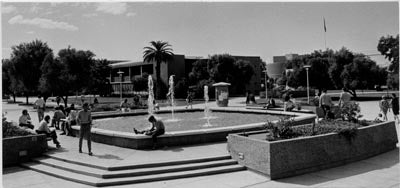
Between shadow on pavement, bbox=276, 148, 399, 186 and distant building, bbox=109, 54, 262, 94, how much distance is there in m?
50.7

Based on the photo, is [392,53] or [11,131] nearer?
[11,131]

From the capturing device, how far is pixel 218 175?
27.6 feet

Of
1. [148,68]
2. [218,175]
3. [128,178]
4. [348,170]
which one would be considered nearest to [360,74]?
[348,170]

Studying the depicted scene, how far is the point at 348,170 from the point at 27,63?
39.0 metres

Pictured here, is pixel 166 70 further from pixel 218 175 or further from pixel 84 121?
pixel 218 175

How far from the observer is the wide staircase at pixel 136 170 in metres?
8.05

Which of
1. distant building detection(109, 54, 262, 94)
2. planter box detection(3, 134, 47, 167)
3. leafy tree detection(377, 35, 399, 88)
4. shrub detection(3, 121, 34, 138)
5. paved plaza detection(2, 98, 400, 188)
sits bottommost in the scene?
paved plaza detection(2, 98, 400, 188)

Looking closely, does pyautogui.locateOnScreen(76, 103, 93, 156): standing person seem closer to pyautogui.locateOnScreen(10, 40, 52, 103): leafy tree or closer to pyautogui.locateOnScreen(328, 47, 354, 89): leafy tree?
pyautogui.locateOnScreen(10, 40, 52, 103): leafy tree

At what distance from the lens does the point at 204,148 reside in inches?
411

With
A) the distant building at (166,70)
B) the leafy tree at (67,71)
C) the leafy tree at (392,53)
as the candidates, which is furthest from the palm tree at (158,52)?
the leafy tree at (392,53)

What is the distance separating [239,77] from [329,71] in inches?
633

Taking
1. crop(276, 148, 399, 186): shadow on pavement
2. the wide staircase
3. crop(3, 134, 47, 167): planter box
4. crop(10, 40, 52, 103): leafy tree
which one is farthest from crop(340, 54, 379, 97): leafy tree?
crop(3, 134, 47, 167): planter box

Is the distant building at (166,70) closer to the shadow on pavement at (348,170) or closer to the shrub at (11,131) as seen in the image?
the shrub at (11,131)

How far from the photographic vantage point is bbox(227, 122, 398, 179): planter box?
8.00 meters
